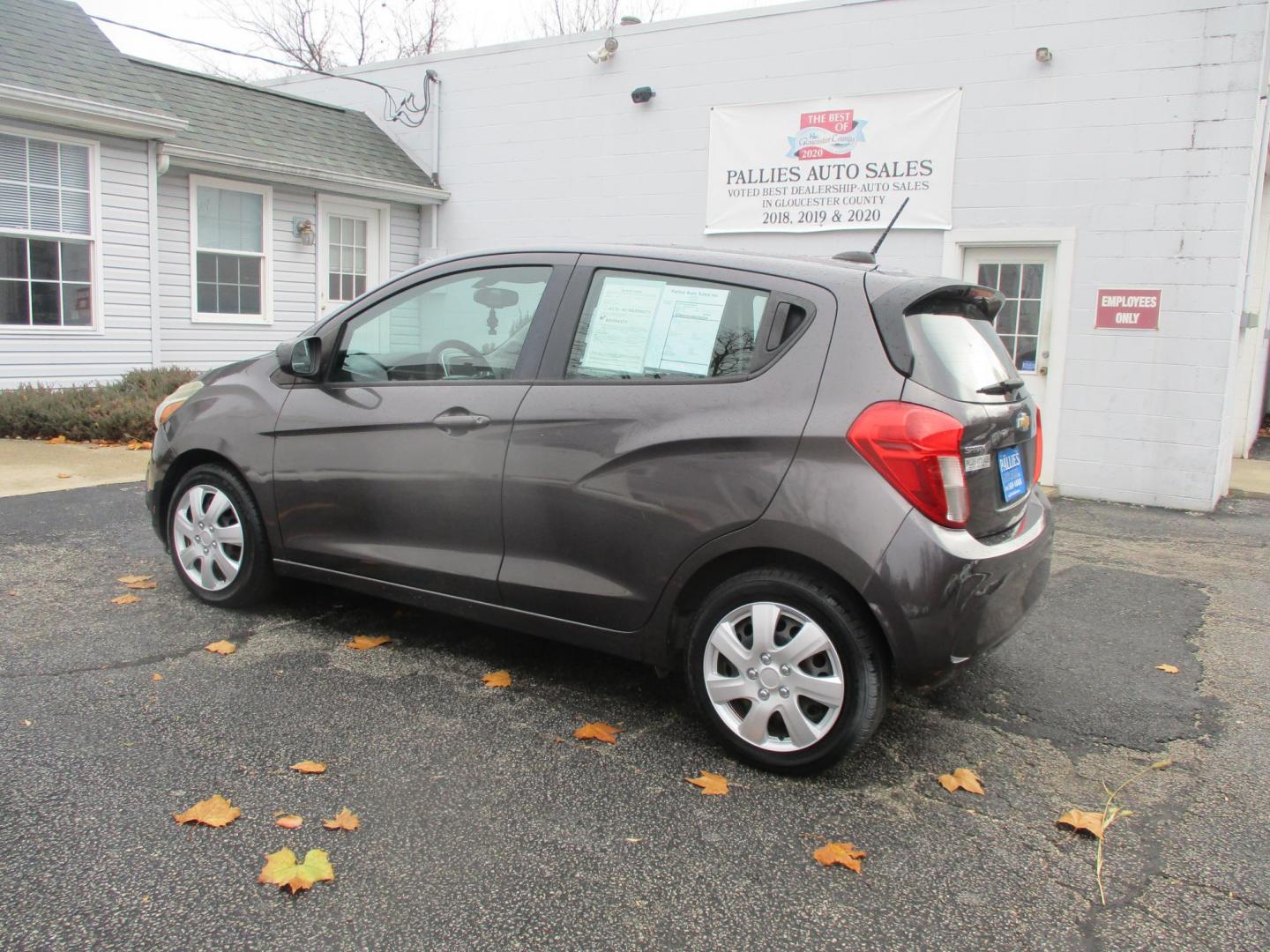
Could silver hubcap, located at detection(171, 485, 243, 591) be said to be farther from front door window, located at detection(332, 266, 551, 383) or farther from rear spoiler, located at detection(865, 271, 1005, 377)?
rear spoiler, located at detection(865, 271, 1005, 377)

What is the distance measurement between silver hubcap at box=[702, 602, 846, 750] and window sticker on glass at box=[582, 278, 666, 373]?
97 centimetres

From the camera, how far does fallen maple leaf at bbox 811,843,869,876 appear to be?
2.66m

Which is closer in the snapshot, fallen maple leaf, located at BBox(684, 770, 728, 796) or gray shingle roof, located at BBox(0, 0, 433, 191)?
fallen maple leaf, located at BBox(684, 770, 728, 796)

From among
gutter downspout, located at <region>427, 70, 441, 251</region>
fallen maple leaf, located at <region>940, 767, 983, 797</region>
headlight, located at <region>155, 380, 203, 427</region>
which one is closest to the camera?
fallen maple leaf, located at <region>940, 767, 983, 797</region>

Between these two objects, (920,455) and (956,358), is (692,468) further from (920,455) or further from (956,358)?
(956,358)

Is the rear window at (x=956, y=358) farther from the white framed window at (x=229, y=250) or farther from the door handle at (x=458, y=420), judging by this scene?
the white framed window at (x=229, y=250)

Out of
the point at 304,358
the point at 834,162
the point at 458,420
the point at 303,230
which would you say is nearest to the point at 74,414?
the point at 303,230

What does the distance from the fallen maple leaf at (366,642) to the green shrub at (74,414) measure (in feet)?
20.3

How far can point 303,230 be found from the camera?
41.9ft

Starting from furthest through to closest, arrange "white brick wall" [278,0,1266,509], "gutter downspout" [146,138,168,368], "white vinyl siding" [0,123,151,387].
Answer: "gutter downspout" [146,138,168,368]
"white vinyl siding" [0,123,151,387]
"white brick wall" [278,0,1266,509]

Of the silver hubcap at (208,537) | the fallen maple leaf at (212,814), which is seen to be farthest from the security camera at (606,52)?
the fallen maple leaf at (212,814)

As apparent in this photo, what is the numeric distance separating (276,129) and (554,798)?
12055mm

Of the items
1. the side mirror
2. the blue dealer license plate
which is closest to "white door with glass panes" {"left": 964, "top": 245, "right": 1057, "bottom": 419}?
the blue dealer license plate

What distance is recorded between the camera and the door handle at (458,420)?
12.1ft
